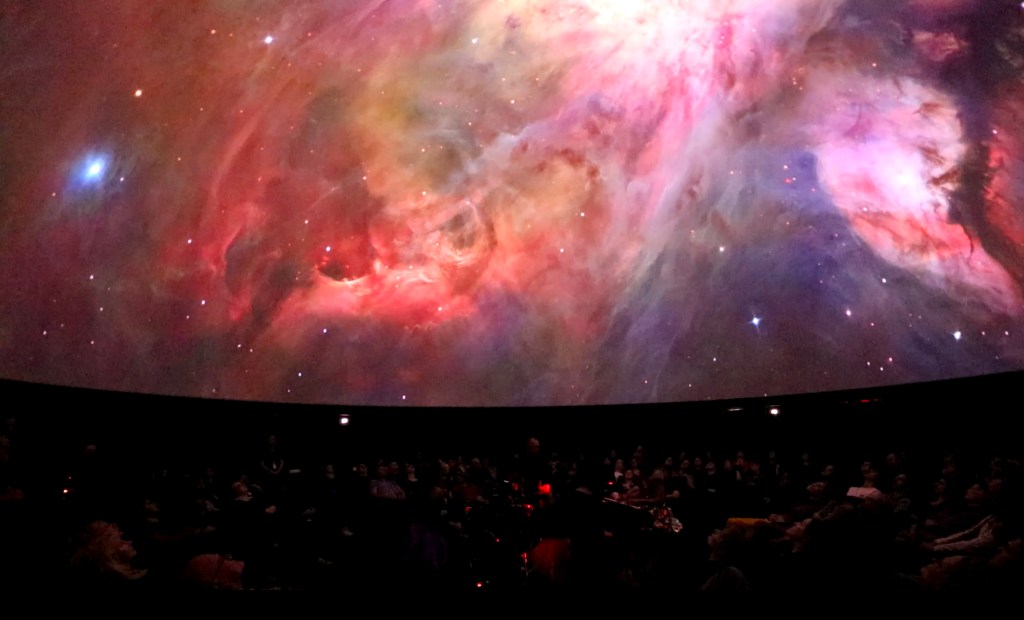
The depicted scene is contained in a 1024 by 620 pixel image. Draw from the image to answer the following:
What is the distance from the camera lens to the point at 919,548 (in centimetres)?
1393

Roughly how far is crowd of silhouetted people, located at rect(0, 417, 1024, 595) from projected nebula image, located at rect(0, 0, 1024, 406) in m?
2.33

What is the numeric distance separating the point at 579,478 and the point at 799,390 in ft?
18.0

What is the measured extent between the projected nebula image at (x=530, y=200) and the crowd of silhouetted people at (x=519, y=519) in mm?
2331

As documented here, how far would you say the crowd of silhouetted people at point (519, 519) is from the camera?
13.2 meters

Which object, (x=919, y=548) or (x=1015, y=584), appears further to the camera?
(x=919, y=548)

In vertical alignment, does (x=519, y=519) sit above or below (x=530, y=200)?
below

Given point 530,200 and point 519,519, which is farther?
point 530,200

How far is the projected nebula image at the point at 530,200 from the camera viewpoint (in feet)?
59.7

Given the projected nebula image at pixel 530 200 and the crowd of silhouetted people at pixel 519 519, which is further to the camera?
the projected nebula image at pixel 530 200

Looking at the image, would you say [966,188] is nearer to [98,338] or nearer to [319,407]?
[319,407]

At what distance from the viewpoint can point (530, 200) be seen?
21.5m

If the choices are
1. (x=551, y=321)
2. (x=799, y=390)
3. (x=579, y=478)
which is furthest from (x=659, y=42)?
(x=579, y=478)

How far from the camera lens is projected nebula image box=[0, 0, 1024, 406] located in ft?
59.7

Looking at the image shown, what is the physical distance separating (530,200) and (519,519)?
27.1ft
